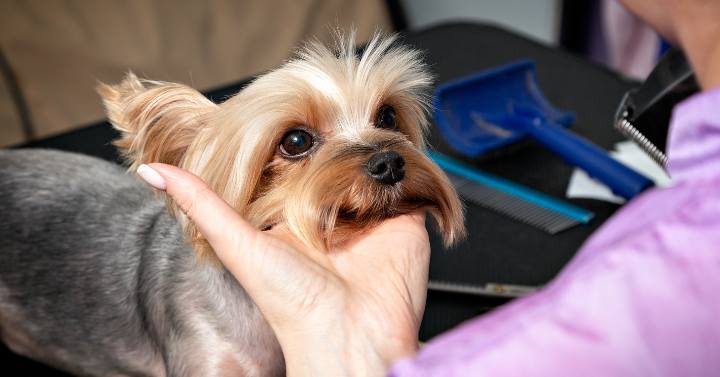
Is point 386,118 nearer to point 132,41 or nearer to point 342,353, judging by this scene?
point 342,353

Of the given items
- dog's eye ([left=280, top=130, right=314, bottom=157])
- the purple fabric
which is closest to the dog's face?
dog's eye ([left=280, top=130, right=314, bottom=157])

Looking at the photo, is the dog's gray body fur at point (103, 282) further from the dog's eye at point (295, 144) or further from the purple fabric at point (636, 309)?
the purple fabric at point (636, 309)

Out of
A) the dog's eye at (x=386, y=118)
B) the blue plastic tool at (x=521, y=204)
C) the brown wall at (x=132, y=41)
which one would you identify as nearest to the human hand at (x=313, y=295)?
the dog's eye at (x=386, y=118)

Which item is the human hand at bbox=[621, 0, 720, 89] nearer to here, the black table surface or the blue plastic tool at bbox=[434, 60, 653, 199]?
the black table surface

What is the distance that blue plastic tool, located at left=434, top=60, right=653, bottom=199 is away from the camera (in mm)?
1770

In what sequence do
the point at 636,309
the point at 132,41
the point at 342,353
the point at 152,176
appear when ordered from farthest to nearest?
1. the point at 132,41
2. the point at 152,176
3. the point at 342,353
4. the point at 636,309

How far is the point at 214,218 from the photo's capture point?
0.91 m

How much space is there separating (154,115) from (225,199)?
0.18 m

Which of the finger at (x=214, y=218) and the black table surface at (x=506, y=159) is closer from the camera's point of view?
the finger at (x=214, y=218)

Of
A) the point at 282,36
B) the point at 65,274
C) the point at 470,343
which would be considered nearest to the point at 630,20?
the point at 282,36

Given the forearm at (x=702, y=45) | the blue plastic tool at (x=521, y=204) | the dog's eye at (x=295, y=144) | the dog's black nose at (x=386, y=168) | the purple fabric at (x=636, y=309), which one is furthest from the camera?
the blue plastic tool at (x=521, y=204)

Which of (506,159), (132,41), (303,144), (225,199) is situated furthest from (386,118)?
(132,41)

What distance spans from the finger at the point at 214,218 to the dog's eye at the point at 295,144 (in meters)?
0.29

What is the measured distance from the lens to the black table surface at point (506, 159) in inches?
57.5
